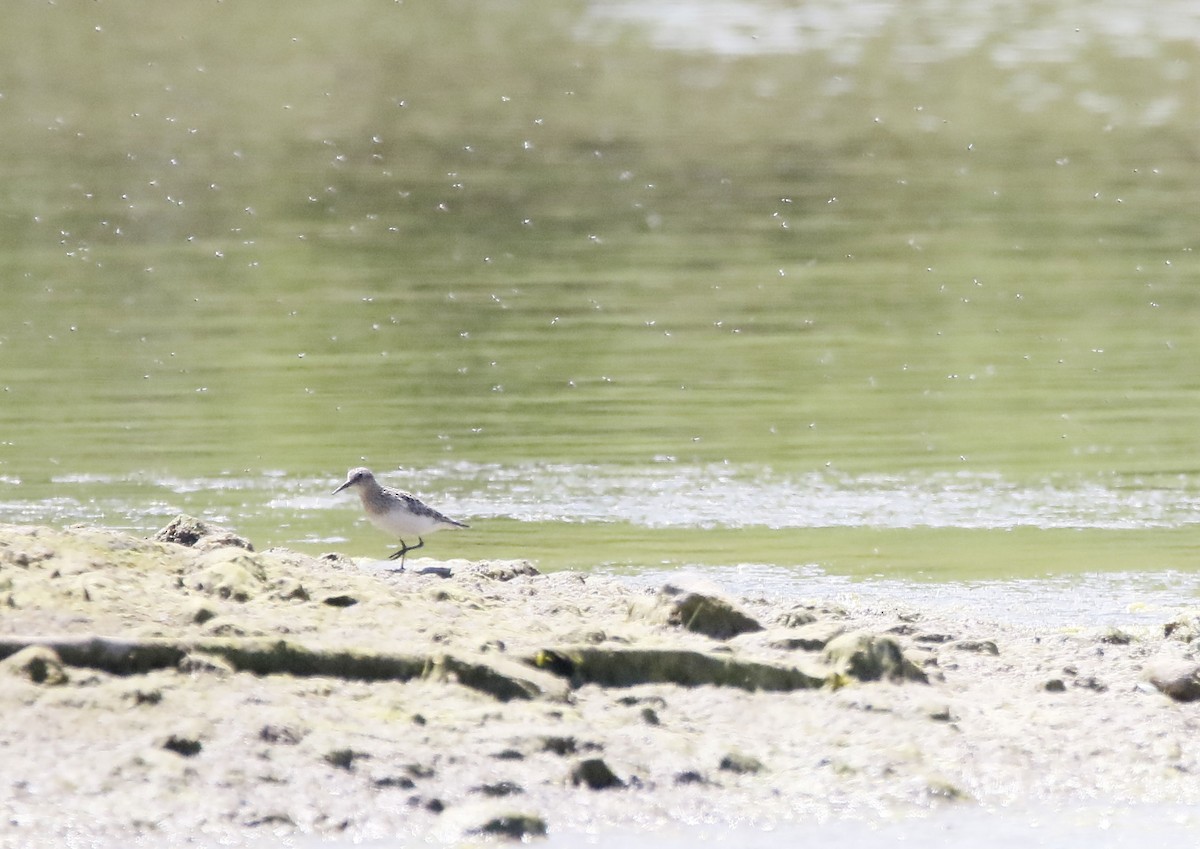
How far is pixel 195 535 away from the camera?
987 cm

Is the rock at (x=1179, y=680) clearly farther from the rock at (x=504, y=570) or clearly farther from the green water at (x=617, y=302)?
the rock at (x=504, y=570)

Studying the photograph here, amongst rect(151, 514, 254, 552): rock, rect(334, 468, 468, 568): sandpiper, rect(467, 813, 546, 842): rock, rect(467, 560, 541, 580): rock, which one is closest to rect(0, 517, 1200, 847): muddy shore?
rect(467, 813, 546, 842): rock

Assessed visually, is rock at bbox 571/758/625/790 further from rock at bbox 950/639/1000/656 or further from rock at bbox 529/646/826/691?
rock at bbox 950/639/1000/656

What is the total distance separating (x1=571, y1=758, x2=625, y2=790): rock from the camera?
7.10 meters

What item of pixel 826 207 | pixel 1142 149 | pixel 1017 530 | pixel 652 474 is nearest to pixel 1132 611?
pixel 1017 530

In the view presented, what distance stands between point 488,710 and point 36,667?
61.6 inches

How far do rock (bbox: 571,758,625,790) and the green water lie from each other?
420 cm

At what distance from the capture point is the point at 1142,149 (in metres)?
31.3

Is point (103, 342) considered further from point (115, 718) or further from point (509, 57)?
point (509, 57)

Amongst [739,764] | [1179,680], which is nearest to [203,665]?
[739,764]

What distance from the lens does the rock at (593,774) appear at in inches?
280

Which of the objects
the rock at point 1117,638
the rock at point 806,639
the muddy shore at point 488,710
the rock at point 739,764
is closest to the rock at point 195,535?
the muddy shore at point 488,710

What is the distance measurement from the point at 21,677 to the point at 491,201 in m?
19.1

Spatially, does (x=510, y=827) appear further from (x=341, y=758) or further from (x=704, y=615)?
(x=704, y=615)
